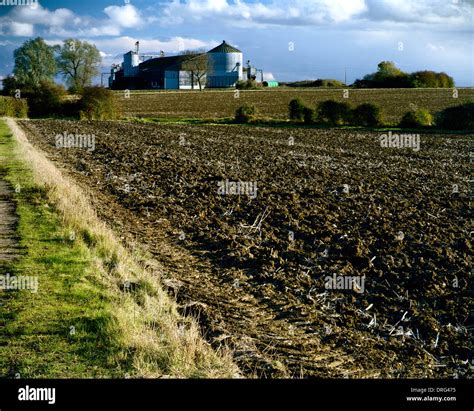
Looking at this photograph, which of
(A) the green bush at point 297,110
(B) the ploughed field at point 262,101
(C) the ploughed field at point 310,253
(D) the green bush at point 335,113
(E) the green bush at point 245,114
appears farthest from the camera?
(B) the ploughed field at point 262,101

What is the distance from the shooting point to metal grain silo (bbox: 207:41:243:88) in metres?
42.1

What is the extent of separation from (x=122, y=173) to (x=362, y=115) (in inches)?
1131

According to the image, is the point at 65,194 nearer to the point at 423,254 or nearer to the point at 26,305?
the point at 26,305

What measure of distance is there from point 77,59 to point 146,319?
84.4ft

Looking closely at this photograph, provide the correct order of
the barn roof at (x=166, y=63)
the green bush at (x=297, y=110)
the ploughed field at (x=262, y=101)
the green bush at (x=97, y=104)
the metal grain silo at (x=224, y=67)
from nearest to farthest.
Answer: the barn roof at (x=166, y=63)
the metal grain silo at (x=224, y=67)
the green bush at (x=297, y=110)
the green bush at (x=97, y=104)
the ploughed field at (x=262, y=101)

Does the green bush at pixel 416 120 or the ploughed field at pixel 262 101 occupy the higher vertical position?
the ploughed field at pixel 262 101

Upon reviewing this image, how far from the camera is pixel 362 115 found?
44.1 m

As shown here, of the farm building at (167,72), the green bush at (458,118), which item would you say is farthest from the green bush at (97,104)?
the green bush at (458,118)

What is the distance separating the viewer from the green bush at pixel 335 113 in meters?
44.9

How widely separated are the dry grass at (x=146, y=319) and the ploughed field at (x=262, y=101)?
40.1m

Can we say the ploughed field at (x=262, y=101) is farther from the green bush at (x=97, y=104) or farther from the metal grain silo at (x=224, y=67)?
the metal grain silo at (x=224, y=67)

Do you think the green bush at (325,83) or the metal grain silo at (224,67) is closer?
the metal grain silo at (224,67)

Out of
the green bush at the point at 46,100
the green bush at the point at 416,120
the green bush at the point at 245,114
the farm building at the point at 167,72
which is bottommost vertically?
the green bush at the point at 416,120
